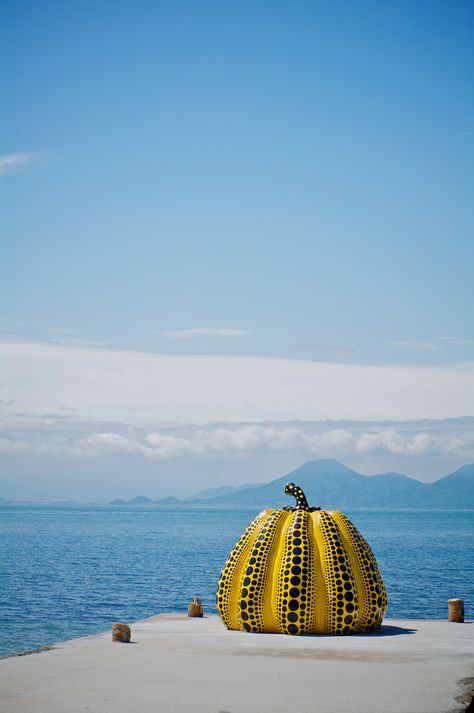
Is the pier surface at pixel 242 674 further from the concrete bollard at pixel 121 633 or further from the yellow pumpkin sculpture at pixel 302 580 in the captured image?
the yellow pumpkin sculpture at pixel 302 580

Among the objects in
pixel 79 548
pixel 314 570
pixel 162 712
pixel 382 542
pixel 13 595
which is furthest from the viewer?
pixel 382 542

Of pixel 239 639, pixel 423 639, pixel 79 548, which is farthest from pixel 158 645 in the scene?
pixel 79 548

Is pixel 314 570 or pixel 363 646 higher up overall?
pixel 314 570

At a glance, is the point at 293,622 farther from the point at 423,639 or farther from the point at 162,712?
the point at 162,712

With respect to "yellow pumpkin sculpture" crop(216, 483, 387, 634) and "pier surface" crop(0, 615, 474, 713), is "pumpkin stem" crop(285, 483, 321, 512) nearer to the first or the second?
"yellow pumpkin sculpture" crop(216, 483, 387, 634)

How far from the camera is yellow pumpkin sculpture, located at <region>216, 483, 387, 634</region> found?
23.0 meters

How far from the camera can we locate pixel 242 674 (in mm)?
17906

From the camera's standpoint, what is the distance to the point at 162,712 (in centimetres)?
1488

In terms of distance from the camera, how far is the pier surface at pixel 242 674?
15414 millimetres

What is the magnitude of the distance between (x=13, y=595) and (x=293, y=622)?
31926 millimetres

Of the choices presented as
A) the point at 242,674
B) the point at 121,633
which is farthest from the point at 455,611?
the point at 242,674

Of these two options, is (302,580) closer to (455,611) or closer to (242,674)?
(242,674)

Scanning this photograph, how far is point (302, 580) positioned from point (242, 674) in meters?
5.13

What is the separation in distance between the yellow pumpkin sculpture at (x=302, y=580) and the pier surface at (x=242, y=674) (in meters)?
0.49
